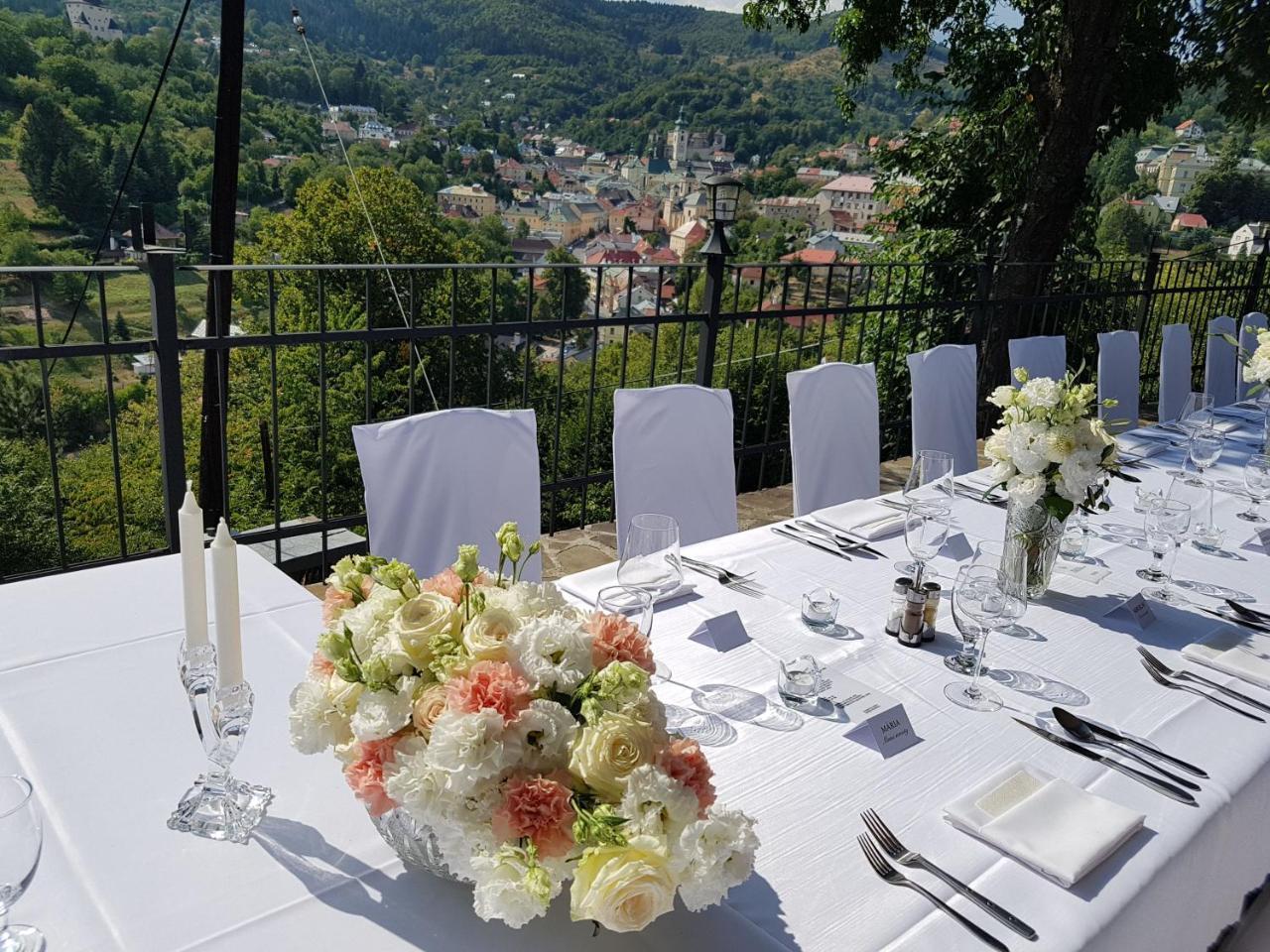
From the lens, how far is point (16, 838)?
0.76m

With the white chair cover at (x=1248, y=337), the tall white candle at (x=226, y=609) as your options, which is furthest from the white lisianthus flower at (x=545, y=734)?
the white chair cover at (x=1248, y=337)

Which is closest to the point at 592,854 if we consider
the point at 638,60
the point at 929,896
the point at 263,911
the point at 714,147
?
the point at 263,911

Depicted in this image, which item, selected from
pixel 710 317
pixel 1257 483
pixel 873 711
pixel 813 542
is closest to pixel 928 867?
pixel 873 711

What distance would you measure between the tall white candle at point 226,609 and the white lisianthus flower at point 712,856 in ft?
1.78

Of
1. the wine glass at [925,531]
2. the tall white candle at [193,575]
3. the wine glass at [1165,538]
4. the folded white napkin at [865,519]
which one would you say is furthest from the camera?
the folded white napkin at [865,519]

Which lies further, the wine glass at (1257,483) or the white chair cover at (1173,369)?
the white chair cover at (1173,369)

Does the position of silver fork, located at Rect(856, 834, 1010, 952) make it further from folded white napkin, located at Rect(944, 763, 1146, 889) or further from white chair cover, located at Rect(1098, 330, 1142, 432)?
white chair cover, located at Rect(1098, 330, 1142, 432)

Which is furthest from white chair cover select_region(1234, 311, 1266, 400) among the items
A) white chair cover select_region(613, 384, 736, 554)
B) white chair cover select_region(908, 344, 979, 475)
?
white chair cover select_region(613, 384, 736, 554)

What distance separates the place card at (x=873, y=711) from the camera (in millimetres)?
1369

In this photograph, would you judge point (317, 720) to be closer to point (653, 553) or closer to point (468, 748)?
point (468, 748)

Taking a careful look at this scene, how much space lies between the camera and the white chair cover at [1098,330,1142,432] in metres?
4.35

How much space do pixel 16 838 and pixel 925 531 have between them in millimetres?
1507

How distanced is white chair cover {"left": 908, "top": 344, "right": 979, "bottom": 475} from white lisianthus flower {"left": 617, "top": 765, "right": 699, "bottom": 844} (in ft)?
8.98

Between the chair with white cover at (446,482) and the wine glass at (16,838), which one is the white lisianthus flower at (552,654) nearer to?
the wine glass at (16,838)
